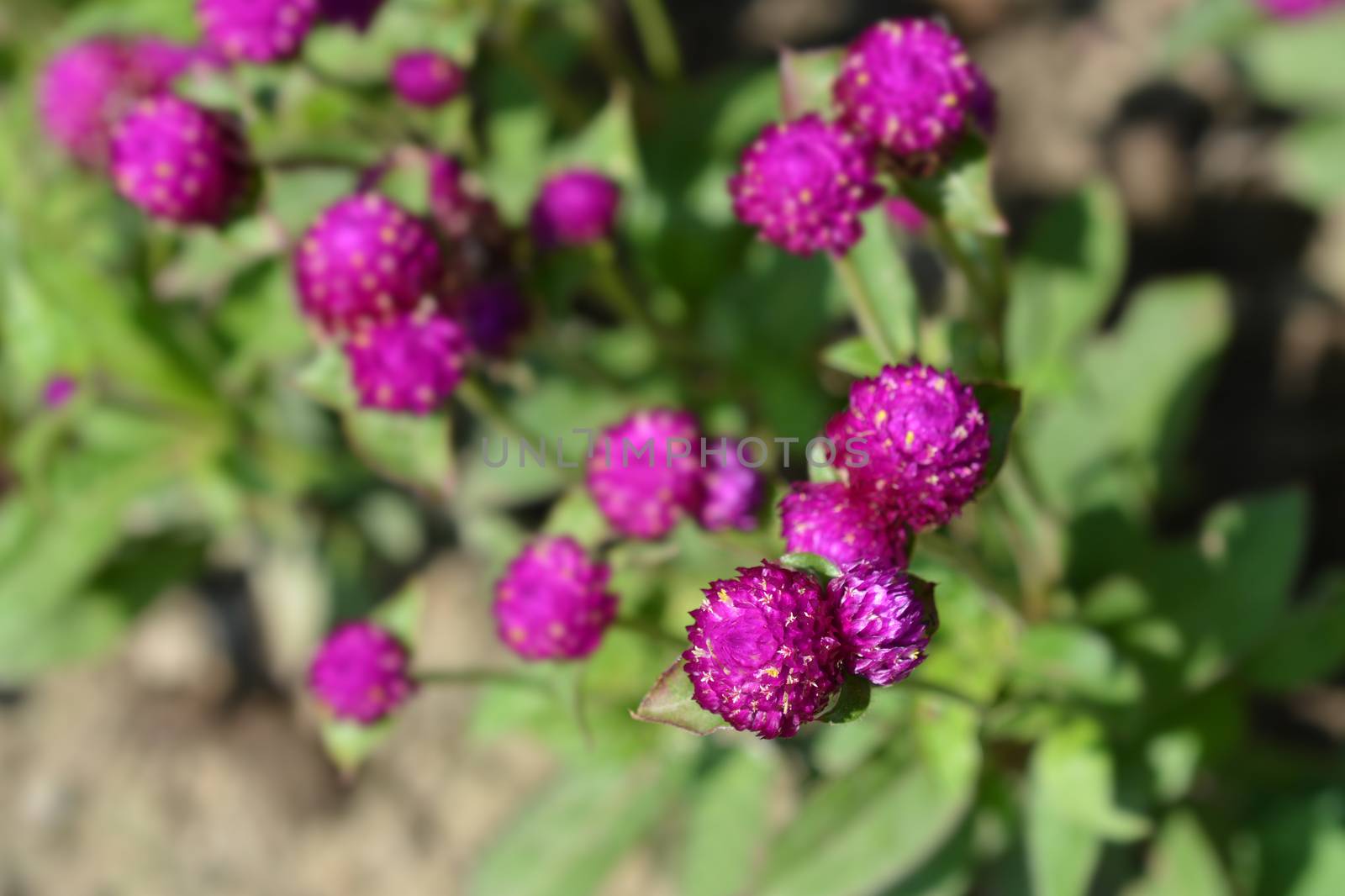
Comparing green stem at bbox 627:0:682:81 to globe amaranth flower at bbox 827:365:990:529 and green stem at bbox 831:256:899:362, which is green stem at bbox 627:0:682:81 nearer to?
green stem at bbox 831:256:899:362

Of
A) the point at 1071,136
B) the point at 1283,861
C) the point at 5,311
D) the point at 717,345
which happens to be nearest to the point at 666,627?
the point at 717,345

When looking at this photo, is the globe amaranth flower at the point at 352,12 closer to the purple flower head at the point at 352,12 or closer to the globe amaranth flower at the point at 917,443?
the purple flower head at the point at 352,12

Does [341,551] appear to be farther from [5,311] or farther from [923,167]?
[923,167]

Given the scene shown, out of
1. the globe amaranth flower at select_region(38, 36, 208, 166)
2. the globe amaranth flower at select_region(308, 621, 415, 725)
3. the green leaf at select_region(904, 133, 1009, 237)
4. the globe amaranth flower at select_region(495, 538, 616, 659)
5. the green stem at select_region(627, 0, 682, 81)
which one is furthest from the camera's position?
the green stem at select_region(627, 0, 682, 81)

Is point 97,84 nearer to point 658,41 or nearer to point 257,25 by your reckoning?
point 257,25

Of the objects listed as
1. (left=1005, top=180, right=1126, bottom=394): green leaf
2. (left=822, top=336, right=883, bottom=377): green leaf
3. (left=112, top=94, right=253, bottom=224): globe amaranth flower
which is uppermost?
(left=112, top=94, right=253, bottom=224): globe amaranth flower

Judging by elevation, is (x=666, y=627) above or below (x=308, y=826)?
above

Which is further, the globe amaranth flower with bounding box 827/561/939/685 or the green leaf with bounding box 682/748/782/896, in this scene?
the green leaf with bounding box 682/748/782/896

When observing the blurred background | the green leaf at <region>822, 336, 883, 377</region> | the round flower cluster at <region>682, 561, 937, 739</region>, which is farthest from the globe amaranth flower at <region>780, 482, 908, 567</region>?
the blurred background
